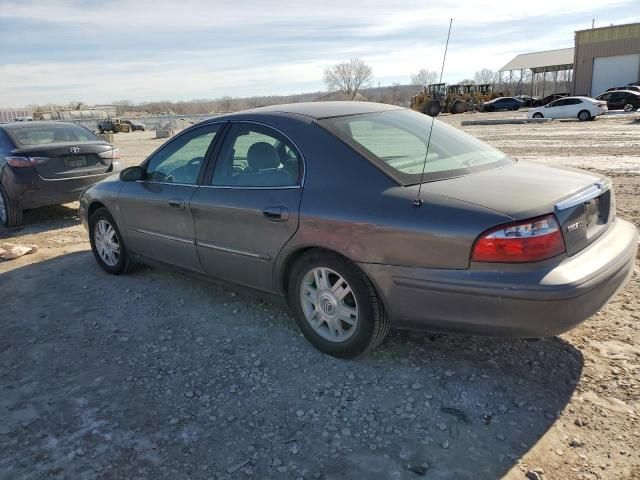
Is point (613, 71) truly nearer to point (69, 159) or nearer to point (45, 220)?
point (69, 159)

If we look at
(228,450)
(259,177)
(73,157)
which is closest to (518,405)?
(228,450)

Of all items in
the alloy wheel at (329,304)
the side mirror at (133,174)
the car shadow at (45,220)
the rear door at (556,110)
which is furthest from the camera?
the rear door at (556,110)

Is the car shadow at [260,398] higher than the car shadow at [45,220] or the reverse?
the reverse

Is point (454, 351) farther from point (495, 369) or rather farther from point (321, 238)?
point (321, 238)

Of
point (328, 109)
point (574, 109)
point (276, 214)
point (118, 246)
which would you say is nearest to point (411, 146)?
point (328, 109)

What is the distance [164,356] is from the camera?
3.56 meters

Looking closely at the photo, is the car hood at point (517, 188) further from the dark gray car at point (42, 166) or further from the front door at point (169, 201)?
the dark gray car at point (42, 166)

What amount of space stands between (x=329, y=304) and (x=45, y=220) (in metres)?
6.77

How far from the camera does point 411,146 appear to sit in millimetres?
3521

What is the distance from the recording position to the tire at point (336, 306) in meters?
3.06

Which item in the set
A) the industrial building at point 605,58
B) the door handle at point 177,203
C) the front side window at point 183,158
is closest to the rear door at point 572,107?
the industrial building at point 605,58

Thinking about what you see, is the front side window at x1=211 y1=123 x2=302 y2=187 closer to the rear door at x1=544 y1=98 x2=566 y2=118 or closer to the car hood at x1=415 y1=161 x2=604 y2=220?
the car hood at x1=415 y1=161 x2=604 y2=220

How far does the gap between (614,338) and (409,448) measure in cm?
181

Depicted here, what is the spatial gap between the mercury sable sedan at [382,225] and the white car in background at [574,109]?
87.9 feet
